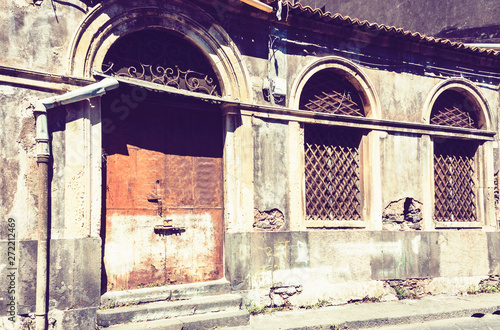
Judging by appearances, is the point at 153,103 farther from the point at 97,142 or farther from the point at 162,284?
the point at 162,284

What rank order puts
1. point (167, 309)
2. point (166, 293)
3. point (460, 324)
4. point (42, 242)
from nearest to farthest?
point (42, 242) < point (167, 309) < point (166, 293) < point (460, 324)

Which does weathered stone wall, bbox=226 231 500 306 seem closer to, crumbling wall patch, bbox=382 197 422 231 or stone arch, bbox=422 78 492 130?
crumbling wall patch, bbox=382 197 422 231

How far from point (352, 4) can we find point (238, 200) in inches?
409

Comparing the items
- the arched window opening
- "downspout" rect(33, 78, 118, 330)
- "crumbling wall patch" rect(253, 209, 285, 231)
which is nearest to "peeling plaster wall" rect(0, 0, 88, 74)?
"downspout" rect(33, 78, 118, 330)

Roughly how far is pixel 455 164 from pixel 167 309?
654cm

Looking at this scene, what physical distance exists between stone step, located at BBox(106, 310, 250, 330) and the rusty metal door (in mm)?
724

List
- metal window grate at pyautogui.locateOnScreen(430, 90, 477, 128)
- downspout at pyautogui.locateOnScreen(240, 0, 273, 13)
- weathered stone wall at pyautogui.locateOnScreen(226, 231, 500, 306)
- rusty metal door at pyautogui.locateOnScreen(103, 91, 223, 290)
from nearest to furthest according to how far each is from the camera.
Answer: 1. rusty metal door at pyautogui.locateOnScreen(103, 91, 223, 290)
2. downspout at pyautogui.locateOnScreen(240, 0, 273, 13)
3. weathered stone wall at pyautogui.locateOnScreen(226, 231, 500, 306)
4. metal window grate at pyautogui.locateOnScreen(430, 90, 477, 128)

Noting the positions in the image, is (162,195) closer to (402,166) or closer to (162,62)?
(162,62)

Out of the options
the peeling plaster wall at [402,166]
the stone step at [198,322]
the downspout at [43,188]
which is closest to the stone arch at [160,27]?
the downspout at [43,188]

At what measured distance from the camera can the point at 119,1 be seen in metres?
6.61

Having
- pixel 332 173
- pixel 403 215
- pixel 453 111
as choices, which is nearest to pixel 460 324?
pixel 403 215

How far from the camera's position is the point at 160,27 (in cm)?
695

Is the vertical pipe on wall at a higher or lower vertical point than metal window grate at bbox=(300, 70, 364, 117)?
lower

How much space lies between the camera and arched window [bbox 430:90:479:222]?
9.60 metres
